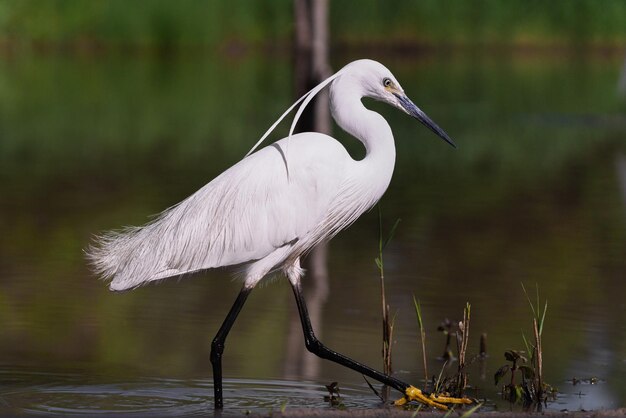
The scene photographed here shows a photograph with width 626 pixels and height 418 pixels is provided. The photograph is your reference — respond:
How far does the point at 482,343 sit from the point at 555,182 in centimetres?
644

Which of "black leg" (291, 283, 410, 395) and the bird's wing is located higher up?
the bird's wing

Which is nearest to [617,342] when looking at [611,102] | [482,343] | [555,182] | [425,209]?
[482,343]

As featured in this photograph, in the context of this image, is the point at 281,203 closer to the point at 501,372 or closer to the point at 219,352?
the point at 219,352

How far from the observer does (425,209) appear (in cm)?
990

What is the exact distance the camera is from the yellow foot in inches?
185

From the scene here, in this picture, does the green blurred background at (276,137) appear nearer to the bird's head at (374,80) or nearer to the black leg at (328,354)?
the black leg at (328,354)

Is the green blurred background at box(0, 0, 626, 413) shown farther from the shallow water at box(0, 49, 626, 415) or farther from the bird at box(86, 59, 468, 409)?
the bird at box(86, 59, 468, 409)

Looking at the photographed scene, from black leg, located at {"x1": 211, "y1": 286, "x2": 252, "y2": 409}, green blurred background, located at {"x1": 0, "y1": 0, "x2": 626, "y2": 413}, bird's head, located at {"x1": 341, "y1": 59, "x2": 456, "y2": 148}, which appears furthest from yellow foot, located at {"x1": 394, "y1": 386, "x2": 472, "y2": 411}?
bird's head, located at {"x1": 341, "y1": 59, "x2": 456, "y2": 148}

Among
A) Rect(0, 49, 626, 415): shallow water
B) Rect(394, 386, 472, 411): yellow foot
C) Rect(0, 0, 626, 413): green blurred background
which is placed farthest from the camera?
Rect(0, 0, 626, 413): green blurred background

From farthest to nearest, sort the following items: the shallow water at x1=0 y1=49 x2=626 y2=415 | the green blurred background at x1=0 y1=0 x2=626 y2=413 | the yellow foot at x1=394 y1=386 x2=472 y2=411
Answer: the green blurred background at x1=0 y1=0 x2=626 y2=413, the shallow water at x1=0 y1=49 x2=626 y2=415, the yellow foot at x1=394 y1=386 x2=472 y2=411

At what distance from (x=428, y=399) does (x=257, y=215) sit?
0.90 meters

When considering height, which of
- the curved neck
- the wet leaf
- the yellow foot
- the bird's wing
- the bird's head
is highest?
the bird's head

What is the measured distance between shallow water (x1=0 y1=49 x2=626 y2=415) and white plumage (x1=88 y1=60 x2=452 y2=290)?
488mm

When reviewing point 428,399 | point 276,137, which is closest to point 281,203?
point 428,399
